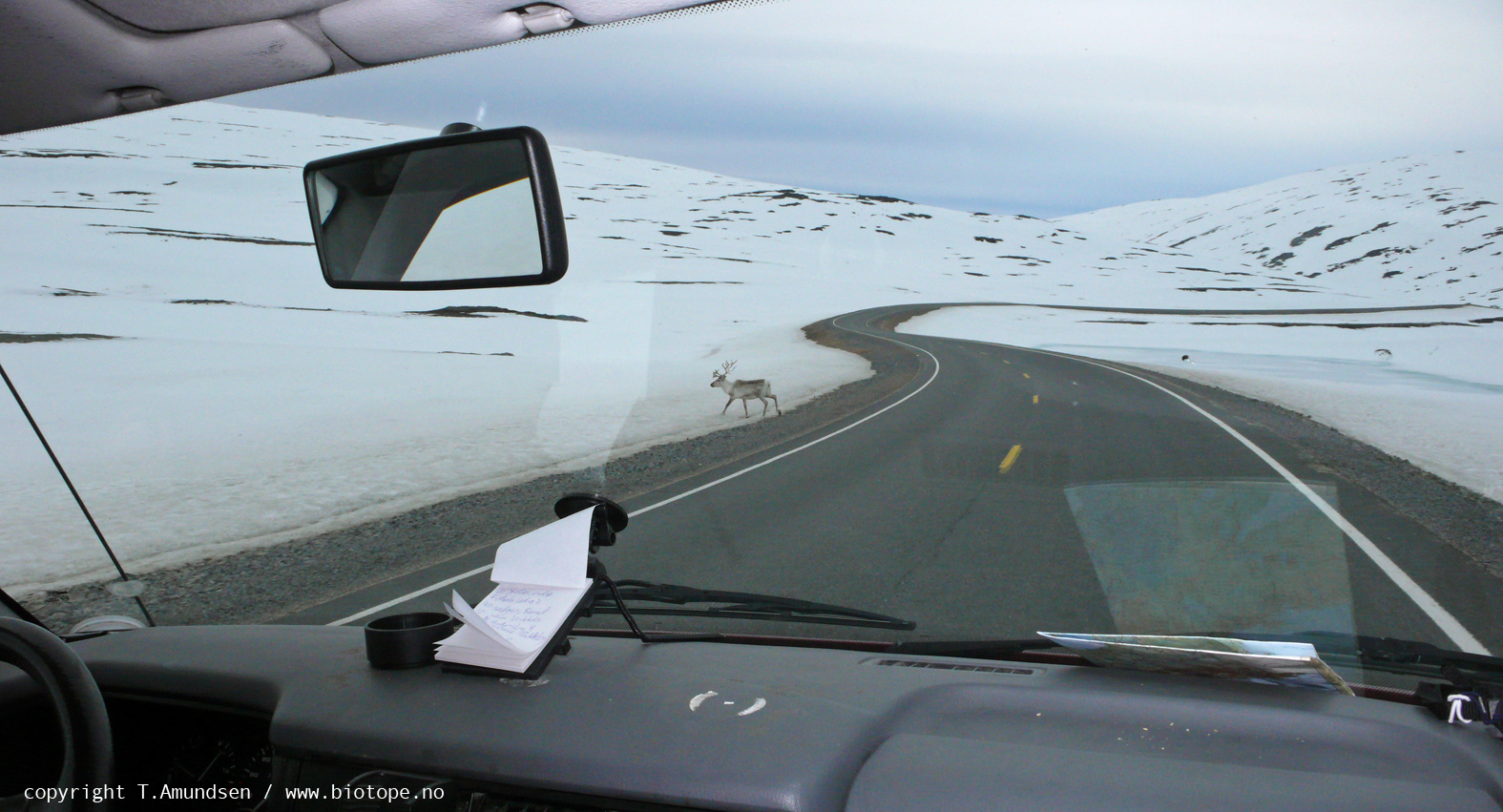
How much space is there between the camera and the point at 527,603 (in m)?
2.66

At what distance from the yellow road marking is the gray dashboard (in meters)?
8.16

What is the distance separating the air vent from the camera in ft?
8.74

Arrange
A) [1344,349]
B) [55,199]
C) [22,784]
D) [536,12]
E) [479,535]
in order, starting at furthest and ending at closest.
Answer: [55,199]
[1344,349]
[479,535]
[22,784]
[536,12]

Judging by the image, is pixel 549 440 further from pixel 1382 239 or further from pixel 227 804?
pixel 1382 239

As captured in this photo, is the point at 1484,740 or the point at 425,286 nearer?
the point at 1484,740

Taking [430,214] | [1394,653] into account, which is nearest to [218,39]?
[430,214]

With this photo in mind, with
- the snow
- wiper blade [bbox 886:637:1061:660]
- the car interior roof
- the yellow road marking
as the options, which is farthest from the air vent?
the snow

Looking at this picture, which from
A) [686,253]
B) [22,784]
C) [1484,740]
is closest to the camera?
[1484,740]

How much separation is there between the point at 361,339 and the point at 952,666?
117ft

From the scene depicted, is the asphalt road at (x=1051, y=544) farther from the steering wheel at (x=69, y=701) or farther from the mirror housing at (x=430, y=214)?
the steering wheel at (x=69, y=701)

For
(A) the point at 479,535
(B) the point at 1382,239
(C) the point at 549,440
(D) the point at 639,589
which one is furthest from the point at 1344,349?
(B) the point at 1382,239

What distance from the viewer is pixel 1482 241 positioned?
74.9 meters

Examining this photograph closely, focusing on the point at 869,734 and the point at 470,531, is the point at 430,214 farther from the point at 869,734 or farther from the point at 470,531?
the point at 470,531

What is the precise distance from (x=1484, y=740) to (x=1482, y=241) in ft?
301
